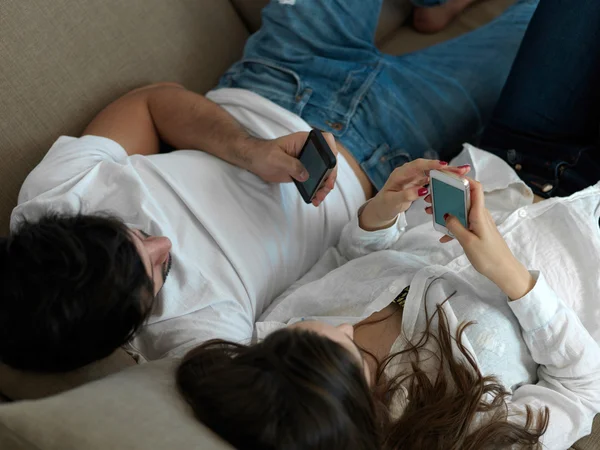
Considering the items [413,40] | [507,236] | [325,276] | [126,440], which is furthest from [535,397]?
[413,40]

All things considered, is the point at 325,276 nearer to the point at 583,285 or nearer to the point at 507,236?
the point at 507,236

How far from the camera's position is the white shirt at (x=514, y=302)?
2.95 feet

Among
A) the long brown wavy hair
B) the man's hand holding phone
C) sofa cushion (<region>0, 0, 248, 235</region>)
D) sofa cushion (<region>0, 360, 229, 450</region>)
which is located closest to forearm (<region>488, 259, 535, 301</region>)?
the long brown wavy hair

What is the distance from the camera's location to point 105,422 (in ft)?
1.93

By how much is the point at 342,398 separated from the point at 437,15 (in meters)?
1.23

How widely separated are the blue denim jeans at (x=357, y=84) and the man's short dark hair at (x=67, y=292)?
60 centimetres

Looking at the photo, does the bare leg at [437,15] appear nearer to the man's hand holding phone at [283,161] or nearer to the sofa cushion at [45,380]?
the man's hand holding phone at [283,161]

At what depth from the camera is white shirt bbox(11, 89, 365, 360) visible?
0.95 m

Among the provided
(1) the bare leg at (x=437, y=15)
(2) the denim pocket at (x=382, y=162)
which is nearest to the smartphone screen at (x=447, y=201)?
(2) the denim pocket at (x=382, y=162)

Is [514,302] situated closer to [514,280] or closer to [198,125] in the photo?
[514,280]

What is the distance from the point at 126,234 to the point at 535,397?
0.71m

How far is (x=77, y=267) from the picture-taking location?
739 mm

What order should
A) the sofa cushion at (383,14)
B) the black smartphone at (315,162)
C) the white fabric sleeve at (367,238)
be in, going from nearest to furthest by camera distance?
the black smartphone at (315,162) → the white fabric sleeve at (367,238) → the sofa cushion at (383,14)

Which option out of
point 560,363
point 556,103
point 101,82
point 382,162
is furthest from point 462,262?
point 101,82
